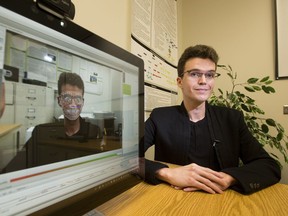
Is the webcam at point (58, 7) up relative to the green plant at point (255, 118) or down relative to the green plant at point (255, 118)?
up

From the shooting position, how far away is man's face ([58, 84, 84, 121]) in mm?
357

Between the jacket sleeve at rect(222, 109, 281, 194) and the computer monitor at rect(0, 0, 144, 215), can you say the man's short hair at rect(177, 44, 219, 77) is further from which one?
the computer monitor at rect(0, 0, 144, 215)

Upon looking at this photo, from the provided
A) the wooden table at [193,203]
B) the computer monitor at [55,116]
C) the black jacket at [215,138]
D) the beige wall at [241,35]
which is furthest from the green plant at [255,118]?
the computer monitor at [55,116]

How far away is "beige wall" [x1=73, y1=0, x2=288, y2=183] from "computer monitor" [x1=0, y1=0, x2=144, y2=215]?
6.92ft

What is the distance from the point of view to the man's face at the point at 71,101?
0.36 m

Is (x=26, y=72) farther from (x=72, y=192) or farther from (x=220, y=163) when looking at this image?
(x=220, y=163)

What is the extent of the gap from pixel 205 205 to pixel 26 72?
0.52 m

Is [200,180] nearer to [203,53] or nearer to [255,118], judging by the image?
[203,53]

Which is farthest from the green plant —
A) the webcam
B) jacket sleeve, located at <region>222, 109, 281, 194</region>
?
the webcam

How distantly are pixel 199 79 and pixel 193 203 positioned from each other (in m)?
0.76

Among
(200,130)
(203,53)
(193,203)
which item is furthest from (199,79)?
(193,203)

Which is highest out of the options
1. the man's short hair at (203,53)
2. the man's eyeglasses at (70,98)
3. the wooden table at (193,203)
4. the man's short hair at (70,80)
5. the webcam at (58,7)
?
the man's short hair at (203,53)

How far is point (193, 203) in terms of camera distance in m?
0.57

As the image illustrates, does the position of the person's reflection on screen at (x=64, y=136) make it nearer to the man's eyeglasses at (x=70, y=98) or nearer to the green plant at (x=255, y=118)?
the man's eyeglasses at (x=70, y=98)
